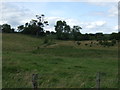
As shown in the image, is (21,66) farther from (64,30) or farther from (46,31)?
(46,31)

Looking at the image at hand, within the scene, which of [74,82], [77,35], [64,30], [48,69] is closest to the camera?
[74,82]

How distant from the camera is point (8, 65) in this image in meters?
18.5

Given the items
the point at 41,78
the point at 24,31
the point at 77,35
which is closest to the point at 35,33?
the point at 24,31

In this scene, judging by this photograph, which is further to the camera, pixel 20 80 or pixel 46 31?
pixel 46 31

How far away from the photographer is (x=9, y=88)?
10.4 m

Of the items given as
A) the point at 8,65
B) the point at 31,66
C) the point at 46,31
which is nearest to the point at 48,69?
the point at 31,66

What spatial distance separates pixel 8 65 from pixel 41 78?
594 centimetres

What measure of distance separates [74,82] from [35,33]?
7373cm

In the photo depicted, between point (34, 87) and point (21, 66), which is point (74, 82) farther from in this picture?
point (21, 66)

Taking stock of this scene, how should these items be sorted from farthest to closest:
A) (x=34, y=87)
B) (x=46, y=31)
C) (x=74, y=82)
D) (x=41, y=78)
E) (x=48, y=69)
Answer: (x=46, y=31) < (x=48, y=69) < (x=41, y=78) < (x=74, y=82) < (x=34, y=87)

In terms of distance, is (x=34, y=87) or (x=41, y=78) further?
(x=41, y=78)

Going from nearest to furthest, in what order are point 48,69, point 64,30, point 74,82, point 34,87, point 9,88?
point 34,87, point 9,88, point 74,82, point 48,69, point 64,30

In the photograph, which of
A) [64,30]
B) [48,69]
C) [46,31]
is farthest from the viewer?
[46,31]

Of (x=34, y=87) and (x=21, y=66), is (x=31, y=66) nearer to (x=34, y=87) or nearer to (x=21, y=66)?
(x=21, y=66)
